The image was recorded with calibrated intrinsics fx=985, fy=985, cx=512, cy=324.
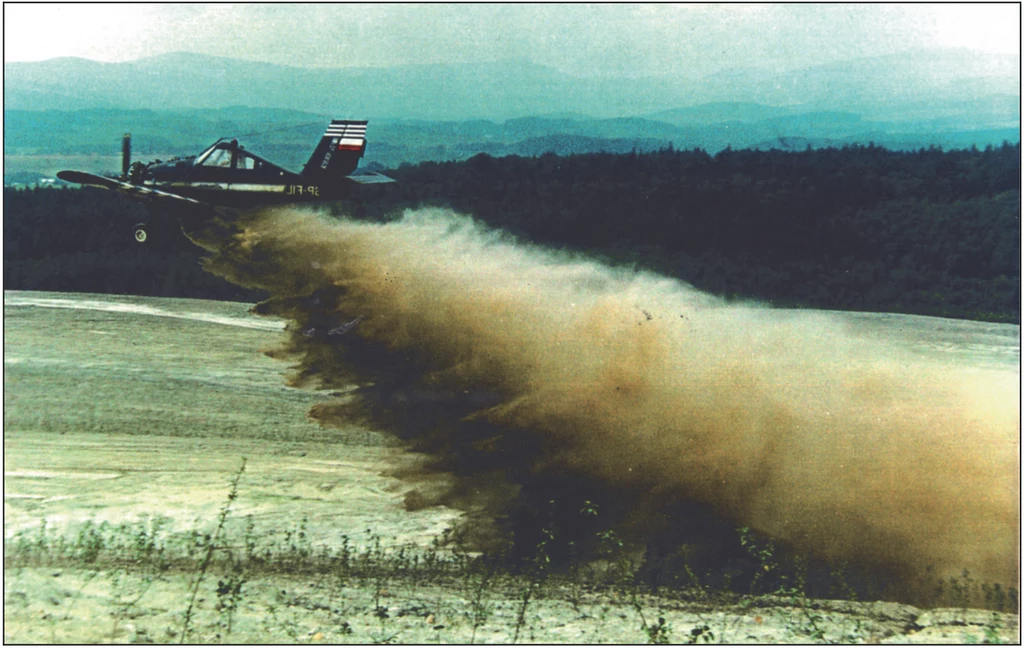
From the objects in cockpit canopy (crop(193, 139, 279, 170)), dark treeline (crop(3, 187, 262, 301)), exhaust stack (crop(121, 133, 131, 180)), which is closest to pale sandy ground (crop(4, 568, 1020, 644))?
cockpit canopy (crop(193, 139, 279, 170))

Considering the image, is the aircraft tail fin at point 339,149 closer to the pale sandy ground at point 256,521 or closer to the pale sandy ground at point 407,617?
the pale sandy ground at point 256,521

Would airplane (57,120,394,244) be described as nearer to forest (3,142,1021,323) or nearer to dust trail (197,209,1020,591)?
dust trail (197,209,1020,591)

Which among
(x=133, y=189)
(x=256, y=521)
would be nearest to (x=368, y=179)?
(x=133, y=189)

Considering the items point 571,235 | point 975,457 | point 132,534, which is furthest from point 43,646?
point 571,235

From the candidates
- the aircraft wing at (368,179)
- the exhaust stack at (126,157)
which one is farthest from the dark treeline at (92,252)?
the aircraft wing at (368,179)

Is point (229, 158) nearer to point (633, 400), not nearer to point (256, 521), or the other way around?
point (256, 521)

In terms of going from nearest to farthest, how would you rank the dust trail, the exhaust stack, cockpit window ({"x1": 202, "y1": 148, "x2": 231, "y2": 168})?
the dust trail < cockpit window ({"x1": 202, "y1": 148, "x2": 231, "y2": 168}) < the exhaust stack

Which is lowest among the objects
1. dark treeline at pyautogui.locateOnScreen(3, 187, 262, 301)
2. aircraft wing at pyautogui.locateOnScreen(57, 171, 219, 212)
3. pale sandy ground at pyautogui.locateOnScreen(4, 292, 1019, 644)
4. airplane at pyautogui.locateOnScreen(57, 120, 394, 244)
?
dark treeline at pyautogui.locateOnScreen(3, 187, 262, 301)
